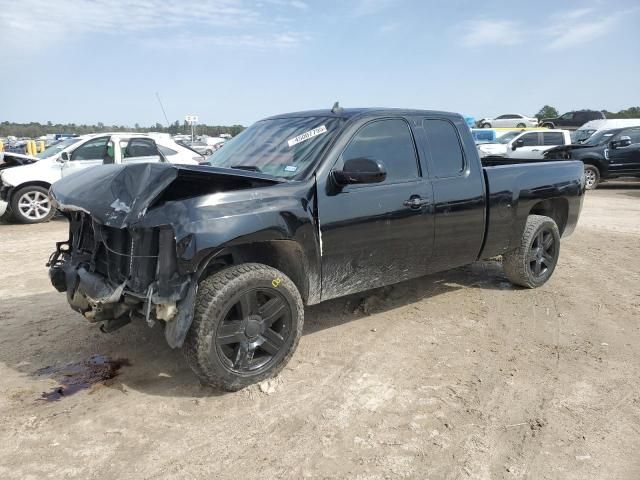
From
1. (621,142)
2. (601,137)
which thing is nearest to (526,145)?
(601,137)

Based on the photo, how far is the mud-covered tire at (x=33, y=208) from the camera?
10.5 meters

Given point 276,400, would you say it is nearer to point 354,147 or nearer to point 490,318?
point 354,147

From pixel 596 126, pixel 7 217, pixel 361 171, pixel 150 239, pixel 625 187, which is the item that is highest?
pixel 596 126

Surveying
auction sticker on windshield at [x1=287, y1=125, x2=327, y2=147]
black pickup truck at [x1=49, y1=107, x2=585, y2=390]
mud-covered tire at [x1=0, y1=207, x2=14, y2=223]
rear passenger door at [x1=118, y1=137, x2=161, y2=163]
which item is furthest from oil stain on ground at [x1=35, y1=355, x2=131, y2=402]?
mud-covered tire at [x1=0, y1=207, x2=14, y2=223]

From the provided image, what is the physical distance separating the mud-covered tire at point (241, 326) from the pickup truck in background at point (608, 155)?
14248mm

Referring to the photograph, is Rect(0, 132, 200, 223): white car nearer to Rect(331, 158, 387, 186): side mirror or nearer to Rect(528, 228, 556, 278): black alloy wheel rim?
Rect(528, 228, 556, 278): black alloy wheel rim

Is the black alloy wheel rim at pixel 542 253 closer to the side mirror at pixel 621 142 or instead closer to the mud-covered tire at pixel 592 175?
the side mirror at pixel 621 142

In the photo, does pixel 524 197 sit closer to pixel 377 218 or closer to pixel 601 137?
pixel 377 218

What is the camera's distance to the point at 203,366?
10.8ft

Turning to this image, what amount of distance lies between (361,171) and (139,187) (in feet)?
4.90

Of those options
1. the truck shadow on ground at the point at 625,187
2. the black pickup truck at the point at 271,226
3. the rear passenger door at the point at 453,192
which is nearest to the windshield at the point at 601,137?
the truck shadow on ground at the point at 625,187

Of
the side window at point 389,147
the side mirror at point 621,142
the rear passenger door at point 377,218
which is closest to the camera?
the rear passenger door at point 377,218

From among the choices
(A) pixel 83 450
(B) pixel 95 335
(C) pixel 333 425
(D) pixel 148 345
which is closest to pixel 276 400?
(C) pixel 333 425

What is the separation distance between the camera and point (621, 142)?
15.2 metres
